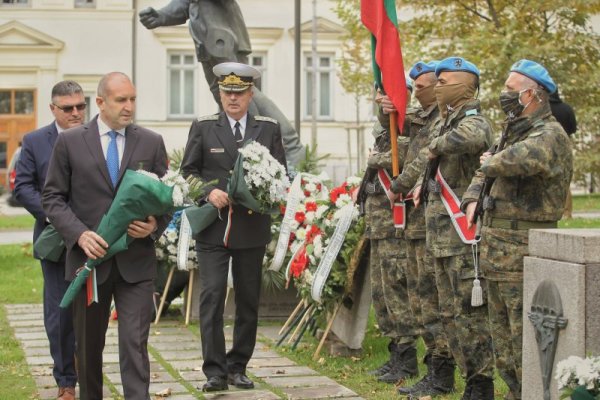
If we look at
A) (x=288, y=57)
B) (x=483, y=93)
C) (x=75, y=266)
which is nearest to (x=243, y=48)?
(x=75, y=266)

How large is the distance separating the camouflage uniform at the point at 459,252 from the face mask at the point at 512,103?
478 mm

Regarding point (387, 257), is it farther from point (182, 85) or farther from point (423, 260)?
point (182, 85)

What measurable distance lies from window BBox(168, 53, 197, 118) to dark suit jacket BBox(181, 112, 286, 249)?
31.7 m

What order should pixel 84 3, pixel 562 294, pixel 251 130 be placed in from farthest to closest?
pixel 84 3, pixel 251 130, pixel 562 294

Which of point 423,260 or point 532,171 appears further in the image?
point 423,260

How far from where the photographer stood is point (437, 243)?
23.8ft

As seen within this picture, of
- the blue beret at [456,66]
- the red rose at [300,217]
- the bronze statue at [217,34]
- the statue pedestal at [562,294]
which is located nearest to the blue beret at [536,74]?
the blue beret at [456,66]

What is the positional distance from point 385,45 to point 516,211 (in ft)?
7.09

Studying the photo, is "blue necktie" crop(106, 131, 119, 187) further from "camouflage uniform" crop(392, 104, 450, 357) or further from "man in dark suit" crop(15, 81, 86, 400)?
"camouflage uniform" crop(392, 104, 450, 357)

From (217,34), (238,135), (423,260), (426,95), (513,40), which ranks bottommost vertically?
(423,260)

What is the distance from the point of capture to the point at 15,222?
91.9ft

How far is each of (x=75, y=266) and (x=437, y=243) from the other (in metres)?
2.15

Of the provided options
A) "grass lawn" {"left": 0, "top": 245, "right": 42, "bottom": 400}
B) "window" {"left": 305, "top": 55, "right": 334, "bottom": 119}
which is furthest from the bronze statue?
"window" {"left": 305, "top": 55, "right": 334, "bottom": 119}

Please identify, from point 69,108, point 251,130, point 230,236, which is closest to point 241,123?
point 251,130
